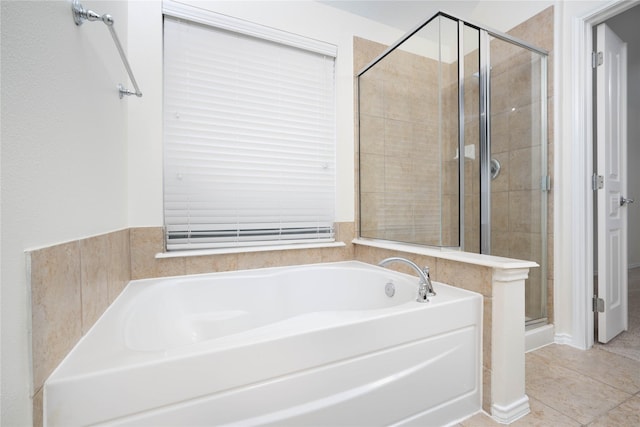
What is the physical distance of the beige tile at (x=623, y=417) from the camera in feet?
3.83

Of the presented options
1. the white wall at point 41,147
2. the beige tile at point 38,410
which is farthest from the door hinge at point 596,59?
the beige tile at point 38,410

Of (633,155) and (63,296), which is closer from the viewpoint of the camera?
(63,296)

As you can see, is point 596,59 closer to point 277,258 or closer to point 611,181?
point 611,181

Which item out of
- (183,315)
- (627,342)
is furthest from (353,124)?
(627,342)

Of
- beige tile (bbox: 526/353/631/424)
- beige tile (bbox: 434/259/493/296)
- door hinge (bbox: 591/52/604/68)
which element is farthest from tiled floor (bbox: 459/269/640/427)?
door hinge (bbox: 591/52/604/68)

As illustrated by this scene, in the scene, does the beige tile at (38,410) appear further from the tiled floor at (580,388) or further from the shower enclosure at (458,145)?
the shower enclosure at (458,145)

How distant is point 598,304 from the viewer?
184 cm

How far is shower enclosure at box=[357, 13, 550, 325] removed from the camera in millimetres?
1777

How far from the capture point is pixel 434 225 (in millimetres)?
1814

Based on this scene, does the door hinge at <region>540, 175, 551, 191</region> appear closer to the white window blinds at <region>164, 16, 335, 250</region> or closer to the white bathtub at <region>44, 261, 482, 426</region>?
the white bathtub at <region>44, 261, 482, 426</region>

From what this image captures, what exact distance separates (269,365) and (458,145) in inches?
62.7

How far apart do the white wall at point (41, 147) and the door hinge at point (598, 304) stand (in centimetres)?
269

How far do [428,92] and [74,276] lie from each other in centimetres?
217

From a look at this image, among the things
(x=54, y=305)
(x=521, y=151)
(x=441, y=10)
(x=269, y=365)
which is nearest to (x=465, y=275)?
(x=269, y=365)
